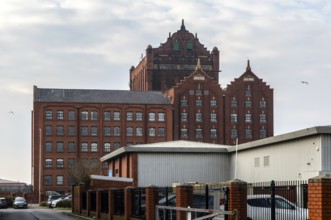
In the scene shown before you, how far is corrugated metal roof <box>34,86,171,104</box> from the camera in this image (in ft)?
423

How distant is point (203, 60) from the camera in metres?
137

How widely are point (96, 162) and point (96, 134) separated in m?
5.48

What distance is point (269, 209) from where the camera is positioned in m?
19.5

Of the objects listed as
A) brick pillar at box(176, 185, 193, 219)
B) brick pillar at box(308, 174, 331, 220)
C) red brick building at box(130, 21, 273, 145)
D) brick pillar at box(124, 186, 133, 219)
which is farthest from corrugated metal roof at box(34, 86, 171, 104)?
brick pillar at box(308, 174, 331, 220)

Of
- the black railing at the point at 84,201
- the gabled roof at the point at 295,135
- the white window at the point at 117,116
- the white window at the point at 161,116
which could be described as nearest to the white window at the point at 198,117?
→ the white window at the point at 161,116

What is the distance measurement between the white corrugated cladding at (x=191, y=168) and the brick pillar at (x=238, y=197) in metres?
37.4

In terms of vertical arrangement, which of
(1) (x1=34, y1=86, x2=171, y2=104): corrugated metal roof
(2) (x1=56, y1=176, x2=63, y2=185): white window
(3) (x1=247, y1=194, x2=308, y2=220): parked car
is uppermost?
(1) (x1=34, y1=86, x2=171, y2=104): corrugated metal roof

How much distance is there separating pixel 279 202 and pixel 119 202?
18.1m

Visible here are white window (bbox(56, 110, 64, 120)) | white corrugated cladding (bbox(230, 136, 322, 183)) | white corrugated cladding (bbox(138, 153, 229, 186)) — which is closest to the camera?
white corrugated cladding (bbox(230, 136, 322, 183))

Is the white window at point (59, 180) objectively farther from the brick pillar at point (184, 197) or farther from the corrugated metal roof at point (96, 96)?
the brick pillar at point (184, 197)

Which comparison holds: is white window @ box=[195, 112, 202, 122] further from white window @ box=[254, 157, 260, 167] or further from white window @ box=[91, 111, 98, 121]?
white window @ box=[254, 157, 260, 167]

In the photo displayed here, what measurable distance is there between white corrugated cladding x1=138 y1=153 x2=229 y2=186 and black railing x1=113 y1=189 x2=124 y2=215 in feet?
66.2

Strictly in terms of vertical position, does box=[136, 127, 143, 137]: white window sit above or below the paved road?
above

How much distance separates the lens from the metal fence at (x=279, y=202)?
56.8 ft
